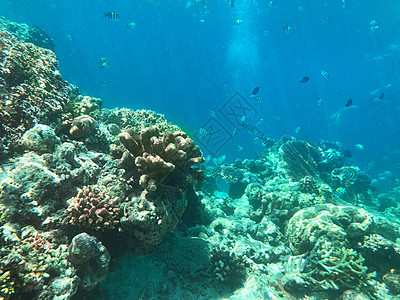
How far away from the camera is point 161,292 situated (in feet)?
11.2

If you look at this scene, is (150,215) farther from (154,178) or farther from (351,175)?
(351,175)

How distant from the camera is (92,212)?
10.2 ft

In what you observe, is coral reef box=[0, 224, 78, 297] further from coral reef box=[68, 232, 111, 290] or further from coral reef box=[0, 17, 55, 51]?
coral reef box=[0, 17, 55, 51]

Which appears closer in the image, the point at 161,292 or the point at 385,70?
the point at 161,292

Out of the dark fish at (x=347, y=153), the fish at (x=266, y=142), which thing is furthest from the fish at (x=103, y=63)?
the dark fish at (x=347, y=153)

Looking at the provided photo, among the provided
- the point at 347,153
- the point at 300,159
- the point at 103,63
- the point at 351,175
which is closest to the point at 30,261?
the point at 351,175

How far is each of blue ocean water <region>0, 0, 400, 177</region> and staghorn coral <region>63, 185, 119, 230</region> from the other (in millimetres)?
39203

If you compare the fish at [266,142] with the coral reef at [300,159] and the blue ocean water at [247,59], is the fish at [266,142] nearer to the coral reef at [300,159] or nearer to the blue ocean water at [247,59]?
the coral reef at [300,159]

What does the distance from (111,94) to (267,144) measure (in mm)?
66291

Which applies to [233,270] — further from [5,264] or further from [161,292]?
[5,264]

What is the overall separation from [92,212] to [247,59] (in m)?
95.4

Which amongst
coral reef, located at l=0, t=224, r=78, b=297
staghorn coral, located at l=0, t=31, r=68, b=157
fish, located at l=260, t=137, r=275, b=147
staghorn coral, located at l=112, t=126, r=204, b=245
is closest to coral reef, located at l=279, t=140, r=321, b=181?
fish, located at l=260, t=137, r=275, b=147

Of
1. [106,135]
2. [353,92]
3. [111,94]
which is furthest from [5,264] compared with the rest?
[353,92]

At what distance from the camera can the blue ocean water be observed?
50.8 metres
